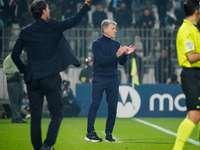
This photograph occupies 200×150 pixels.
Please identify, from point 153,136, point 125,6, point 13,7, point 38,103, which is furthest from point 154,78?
point 38,103

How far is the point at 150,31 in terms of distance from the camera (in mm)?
Result: 16516

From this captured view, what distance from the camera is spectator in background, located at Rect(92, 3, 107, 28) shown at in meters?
16.6

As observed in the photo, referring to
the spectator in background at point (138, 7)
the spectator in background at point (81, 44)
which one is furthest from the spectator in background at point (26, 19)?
the spectator in background at point (138, 7)

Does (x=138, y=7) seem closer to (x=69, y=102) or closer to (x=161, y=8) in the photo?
(x=161, y=8)

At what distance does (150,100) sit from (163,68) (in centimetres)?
148

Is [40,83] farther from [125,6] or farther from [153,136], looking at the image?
[125,6]

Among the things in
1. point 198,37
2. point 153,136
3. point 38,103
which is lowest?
point 153,136

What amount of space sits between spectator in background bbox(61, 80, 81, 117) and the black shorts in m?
9.40

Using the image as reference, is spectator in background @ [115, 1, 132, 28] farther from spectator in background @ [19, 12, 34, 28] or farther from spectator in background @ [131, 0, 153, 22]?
spectator in background @ [19, 12, 34, 28]

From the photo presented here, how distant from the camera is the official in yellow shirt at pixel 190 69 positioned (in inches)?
228

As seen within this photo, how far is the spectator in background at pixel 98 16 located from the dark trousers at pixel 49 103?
10348mm

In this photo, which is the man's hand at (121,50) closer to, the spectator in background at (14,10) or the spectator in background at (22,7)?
the spectator in background at (22,7)

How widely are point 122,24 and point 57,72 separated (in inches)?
424

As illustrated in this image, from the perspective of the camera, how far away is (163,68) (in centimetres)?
1628
